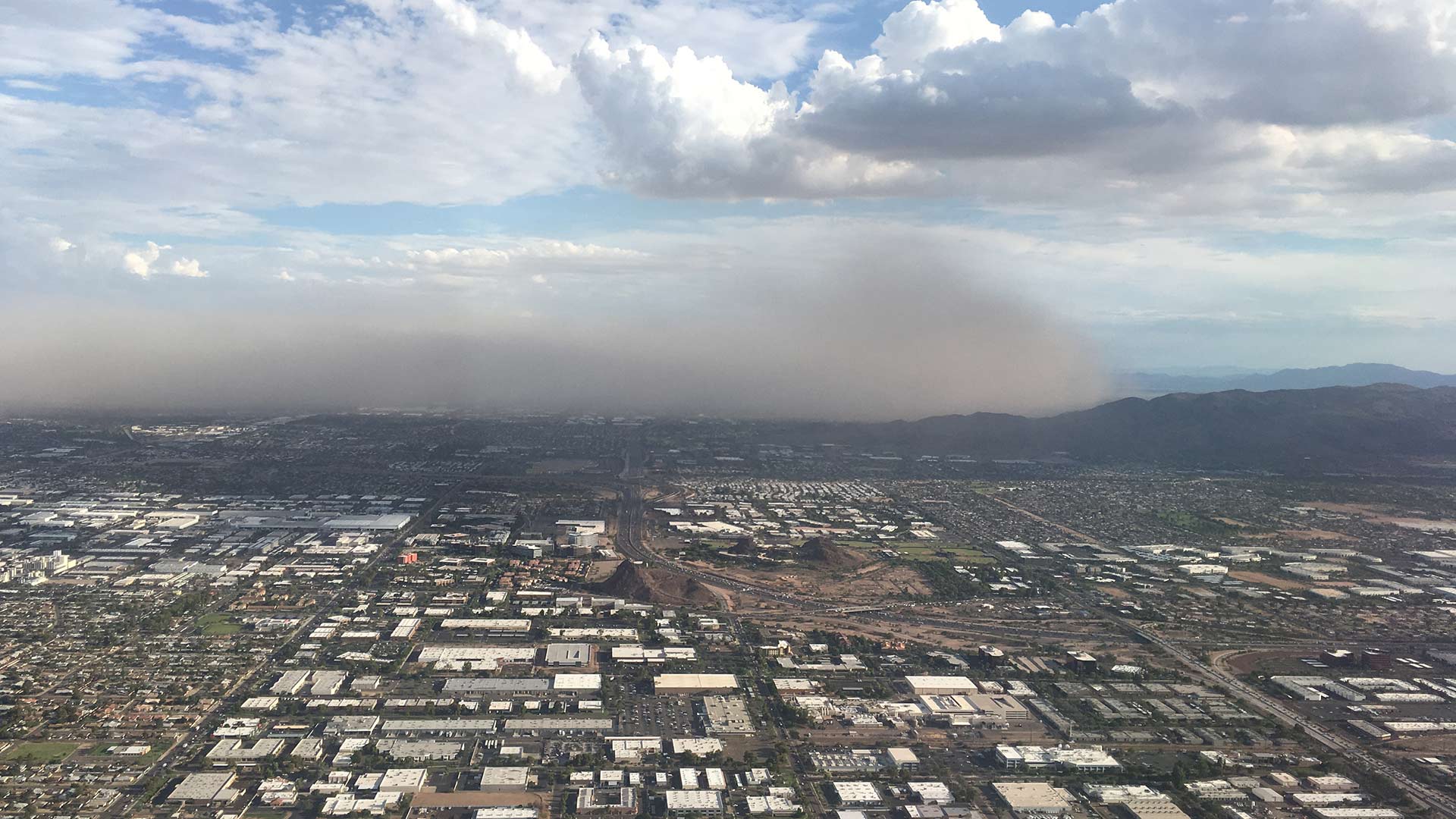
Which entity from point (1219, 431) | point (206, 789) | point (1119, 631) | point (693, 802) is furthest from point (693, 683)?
point (1219, 431)

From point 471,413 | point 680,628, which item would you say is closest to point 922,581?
point 680,628

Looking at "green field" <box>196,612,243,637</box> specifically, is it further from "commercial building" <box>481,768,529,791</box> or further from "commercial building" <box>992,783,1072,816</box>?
"commercial building" <box>992,783,1072,816</box>

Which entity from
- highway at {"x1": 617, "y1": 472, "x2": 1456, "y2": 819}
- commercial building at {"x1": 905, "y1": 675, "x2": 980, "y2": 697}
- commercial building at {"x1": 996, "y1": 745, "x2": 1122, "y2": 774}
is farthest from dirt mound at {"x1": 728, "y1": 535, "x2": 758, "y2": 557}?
commercial building at {"x1": 996, "y1": 745, "x2": 1122, "y2": 774}

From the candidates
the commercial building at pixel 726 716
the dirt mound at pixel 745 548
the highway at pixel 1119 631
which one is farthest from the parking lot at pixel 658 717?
the dirt mound at pixel 745 548

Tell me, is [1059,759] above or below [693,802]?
above

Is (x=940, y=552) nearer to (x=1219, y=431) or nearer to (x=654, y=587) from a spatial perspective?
(x=654, y=587)

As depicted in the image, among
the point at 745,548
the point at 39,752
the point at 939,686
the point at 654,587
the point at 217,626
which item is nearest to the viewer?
the point at 39,752
